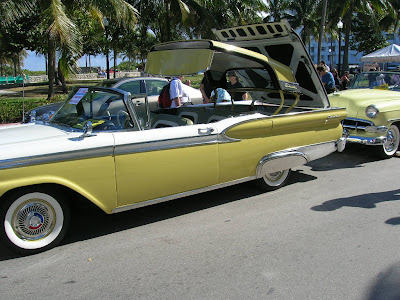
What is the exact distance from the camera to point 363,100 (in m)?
7.46

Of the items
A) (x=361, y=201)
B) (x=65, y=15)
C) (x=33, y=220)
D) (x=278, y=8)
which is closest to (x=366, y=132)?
(x=361, y=201)

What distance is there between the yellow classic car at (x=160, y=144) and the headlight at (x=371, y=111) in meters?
1.59

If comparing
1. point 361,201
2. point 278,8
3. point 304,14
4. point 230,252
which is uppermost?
point 278,8

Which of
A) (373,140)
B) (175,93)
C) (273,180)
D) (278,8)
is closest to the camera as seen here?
(273,180)

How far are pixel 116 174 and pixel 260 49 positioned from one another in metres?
3.22

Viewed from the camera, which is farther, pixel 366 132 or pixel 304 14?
pixel 304 14

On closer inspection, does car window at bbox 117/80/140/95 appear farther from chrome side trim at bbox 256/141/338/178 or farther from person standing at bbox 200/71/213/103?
chrome side trim at bbox 256/141/338/178

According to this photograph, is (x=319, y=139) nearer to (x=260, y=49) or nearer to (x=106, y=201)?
(x=260, y=49)

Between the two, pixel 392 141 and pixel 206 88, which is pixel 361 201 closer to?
pixel 392 141

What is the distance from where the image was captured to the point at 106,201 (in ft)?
12.6

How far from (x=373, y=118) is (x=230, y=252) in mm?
4685

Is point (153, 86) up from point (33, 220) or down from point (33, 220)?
up

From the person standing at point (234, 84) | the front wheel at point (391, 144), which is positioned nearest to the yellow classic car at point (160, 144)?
the person standing at point (234, 84)

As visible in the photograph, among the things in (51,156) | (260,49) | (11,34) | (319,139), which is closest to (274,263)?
(51,156)
